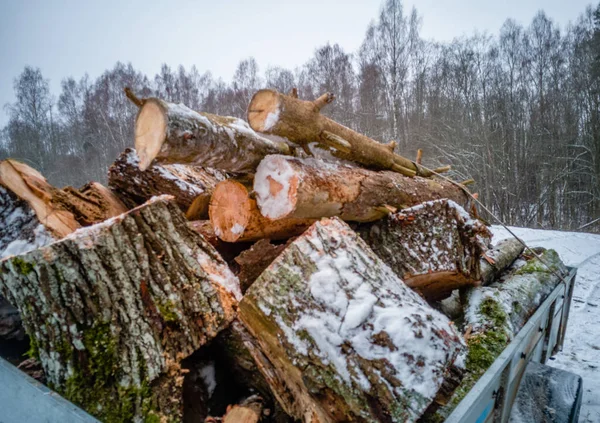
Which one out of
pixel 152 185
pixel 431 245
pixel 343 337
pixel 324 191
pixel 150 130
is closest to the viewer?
pixel 343 337

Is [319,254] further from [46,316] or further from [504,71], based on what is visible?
[504,71]

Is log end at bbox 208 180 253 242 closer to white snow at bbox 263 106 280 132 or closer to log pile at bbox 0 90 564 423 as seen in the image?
log pile at bbox 0 90 564 423

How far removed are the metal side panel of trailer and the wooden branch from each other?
145 centimetres

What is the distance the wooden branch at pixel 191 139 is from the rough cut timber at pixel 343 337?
704 millimetres

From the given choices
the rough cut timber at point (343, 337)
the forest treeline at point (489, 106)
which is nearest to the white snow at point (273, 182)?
the rough cut timber at point (343, 337)

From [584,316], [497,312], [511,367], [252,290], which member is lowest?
[584,316]

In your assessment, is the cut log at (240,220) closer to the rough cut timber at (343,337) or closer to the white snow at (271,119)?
the white snow at (271,119)

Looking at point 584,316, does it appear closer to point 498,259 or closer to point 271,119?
point 498,259

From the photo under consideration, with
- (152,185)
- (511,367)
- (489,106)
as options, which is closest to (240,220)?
(152,185)

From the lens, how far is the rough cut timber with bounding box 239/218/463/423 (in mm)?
1018

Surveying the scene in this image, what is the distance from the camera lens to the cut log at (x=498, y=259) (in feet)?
8.41

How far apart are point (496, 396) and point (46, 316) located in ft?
6.18

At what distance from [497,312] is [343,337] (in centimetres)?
132

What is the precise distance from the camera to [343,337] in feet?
3.59
